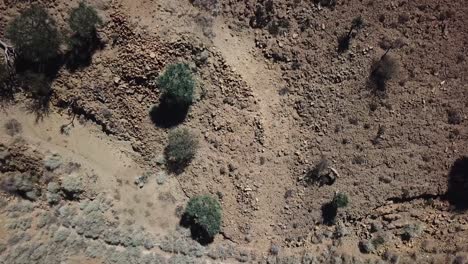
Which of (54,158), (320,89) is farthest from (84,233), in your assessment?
(320,89)

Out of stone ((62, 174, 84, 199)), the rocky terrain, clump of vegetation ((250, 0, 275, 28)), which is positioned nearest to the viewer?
stone ((62, 174, 84, 199))

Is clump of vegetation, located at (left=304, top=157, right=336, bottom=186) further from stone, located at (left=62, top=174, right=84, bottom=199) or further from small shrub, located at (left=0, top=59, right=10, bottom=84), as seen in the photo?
small shrub, located at (left=0, top=59, right=10, bottom=84)

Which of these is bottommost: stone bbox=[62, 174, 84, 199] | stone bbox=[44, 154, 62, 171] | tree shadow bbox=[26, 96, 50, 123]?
stone bbox=[62, 174, 84, 199]

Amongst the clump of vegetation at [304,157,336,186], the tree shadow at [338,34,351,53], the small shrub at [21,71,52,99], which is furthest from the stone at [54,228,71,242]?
the tree shadow at [338,34,351,53]

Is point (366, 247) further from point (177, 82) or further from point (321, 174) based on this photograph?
point (177, 82)

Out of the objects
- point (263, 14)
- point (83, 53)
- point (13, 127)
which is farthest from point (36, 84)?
point (263, 14)

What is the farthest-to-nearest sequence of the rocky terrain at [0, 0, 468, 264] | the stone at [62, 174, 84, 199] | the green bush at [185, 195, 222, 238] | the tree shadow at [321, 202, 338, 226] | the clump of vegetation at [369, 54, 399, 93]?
the tree shadow at [321, 202, 338, 226] < the clump of vegetation at [369, 54, 399, 93] < the green bush at [185, 195, 222, 238] < the rocky terrain at [0, 0, 468, 264] < the stone at [62, 174, 84, 199]

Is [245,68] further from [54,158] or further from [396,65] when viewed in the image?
[54,158]
